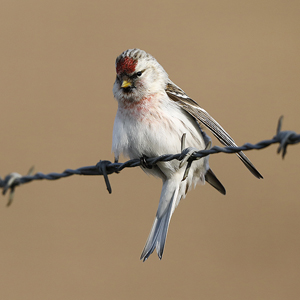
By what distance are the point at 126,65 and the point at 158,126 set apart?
609 mm

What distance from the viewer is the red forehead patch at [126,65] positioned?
11.7 feet

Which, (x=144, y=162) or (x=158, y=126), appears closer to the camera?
(x=144, y=162)

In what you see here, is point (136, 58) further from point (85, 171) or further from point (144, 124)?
point (85, 171)

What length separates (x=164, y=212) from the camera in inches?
147

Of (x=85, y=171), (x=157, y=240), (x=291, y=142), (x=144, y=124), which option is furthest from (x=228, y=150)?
(x=157, y=240)

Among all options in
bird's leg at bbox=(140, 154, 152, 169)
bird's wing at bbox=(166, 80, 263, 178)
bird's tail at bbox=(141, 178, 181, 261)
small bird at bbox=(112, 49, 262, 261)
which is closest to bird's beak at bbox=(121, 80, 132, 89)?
small bird at bbox=(112, 49, 262, 261)

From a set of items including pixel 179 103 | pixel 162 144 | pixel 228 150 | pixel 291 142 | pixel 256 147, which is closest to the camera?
pixel 291 142

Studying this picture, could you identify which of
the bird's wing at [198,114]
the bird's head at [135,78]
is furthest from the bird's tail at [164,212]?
the bird's head at [135,78]

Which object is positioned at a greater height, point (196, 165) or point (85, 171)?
point (196, 165)

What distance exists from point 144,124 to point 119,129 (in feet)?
0.77

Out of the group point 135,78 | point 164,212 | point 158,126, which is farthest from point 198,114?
point 164,212

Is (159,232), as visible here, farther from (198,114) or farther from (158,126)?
(198,114)

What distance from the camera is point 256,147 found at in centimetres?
203

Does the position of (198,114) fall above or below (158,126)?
above
